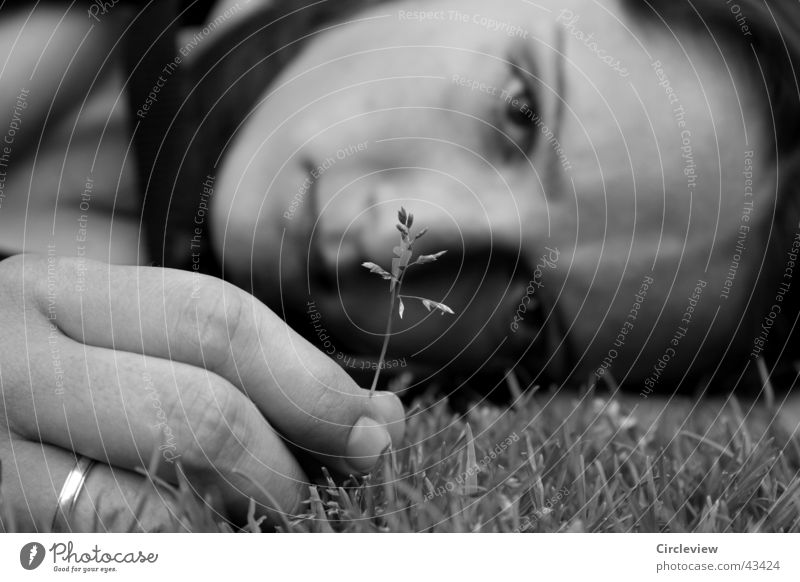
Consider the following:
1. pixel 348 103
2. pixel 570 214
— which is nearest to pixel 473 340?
pixel 570 214

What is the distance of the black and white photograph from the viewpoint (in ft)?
1.83

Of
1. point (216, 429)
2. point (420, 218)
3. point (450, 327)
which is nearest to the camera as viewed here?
point (216, 429)

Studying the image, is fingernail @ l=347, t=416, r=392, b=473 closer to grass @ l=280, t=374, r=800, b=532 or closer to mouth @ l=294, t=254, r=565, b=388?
grass @ l=280, t=374, r=800, b=532

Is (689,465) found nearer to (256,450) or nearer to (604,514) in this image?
(604,514)

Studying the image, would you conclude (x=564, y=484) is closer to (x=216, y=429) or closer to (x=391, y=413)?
(x=391, y=413)

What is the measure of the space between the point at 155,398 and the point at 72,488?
8 cm

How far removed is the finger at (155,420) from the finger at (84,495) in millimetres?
10

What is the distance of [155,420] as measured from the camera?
1.78 feet

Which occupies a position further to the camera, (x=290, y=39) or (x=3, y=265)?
(x=290, y=39)

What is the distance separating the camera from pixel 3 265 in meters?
0.63

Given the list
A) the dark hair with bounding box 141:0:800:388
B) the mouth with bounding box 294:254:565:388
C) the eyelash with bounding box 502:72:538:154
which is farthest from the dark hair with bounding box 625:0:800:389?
the mouth with bounding box 294:254:565:388

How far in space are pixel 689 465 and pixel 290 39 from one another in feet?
1.89
